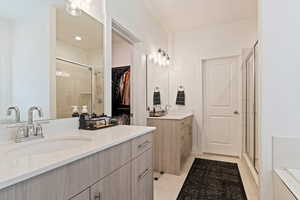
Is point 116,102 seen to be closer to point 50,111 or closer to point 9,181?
point 50,111

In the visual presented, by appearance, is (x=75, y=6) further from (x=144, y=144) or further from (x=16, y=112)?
(x=144, y=144)

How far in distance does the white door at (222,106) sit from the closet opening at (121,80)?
1.73 meters

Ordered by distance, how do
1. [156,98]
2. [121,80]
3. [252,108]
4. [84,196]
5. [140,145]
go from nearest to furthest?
[84,196]
[140,145]
[252,108]
[121,80]
[156,98]

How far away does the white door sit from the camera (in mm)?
3449

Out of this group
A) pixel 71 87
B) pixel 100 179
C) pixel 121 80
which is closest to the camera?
pixel 100 179

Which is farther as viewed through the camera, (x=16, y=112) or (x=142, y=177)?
(x=142, y=177)

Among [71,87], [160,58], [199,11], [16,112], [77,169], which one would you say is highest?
[199,11]

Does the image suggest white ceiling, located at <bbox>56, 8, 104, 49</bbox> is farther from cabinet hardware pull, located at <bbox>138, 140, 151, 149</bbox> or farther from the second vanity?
cabinet hardware pull, located at <bbox>138, 140, 151, 149</bbox>

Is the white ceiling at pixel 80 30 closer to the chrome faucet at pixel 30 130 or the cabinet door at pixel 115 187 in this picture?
the chrome faucet at pixel 30 130

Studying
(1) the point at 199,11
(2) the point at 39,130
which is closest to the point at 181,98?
(1) the point at 199,11

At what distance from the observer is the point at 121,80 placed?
2943 mm

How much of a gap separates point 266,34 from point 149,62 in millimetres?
1806

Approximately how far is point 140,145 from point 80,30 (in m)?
1.16

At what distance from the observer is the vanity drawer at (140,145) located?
4.28ft
